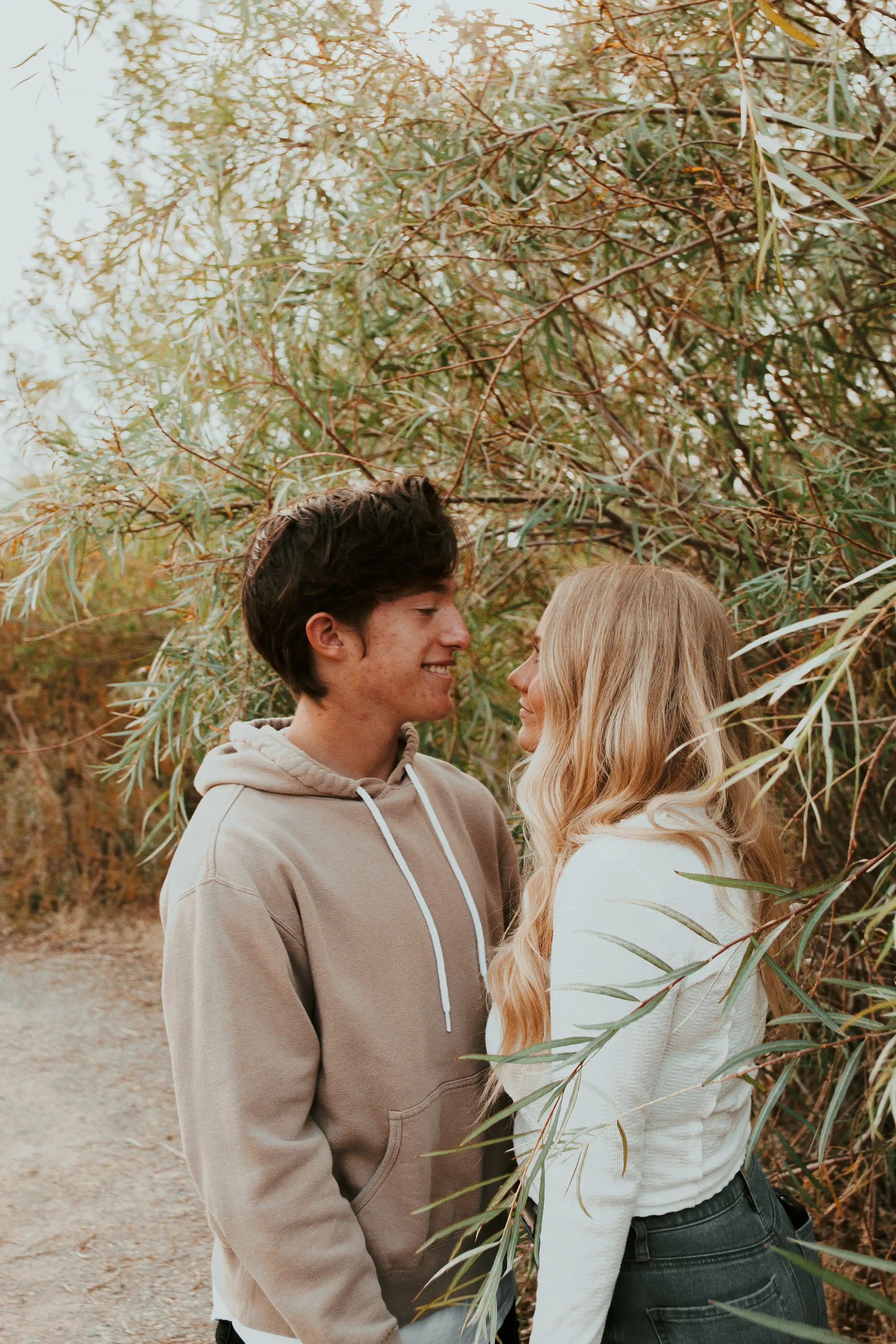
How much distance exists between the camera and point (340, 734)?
1.47 metres

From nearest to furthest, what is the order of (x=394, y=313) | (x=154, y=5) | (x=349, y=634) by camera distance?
(x=349, y=634), (x=154, y=5), (x=394, y=313)

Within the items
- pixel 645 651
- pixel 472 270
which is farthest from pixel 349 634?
pixel 472 270

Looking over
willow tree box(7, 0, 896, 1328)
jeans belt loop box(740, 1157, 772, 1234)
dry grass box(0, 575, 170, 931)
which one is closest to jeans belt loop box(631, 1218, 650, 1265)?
jeans belt loop box(740, 1157, 772, 1234)

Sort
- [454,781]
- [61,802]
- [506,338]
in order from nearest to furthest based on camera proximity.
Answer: [454,781]
[506,338]
[61,802]

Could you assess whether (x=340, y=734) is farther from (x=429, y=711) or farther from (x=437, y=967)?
(x=437, y=967)

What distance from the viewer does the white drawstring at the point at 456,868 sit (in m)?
1.48

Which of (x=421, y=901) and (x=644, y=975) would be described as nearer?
(x=644, y=975)

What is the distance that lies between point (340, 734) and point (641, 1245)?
0.70 m

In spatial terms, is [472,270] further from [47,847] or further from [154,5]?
[47,847]

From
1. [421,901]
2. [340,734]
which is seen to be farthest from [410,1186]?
[340,734]

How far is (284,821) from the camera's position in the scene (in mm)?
1346

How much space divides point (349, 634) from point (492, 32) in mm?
1193

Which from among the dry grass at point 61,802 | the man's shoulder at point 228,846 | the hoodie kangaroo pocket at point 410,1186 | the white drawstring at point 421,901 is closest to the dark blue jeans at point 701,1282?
the hoodie kangaroo pocket at point 410,1186

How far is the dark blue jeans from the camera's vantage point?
46.1 inches
